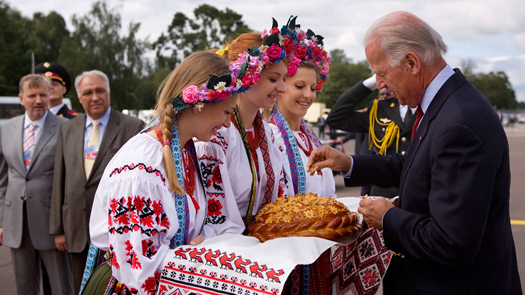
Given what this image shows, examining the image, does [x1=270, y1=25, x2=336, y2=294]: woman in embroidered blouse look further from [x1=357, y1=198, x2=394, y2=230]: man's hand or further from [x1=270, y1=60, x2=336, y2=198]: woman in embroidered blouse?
[x1=357, y1=198, x2=394, y2=230]: man's hand

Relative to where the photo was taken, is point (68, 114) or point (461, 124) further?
point (68, 114)

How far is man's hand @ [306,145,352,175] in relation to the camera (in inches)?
117

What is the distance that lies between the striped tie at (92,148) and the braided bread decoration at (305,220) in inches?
86.5

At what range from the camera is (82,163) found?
14.0ft

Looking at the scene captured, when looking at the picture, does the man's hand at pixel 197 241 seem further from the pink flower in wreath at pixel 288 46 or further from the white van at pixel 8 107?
the white van at pixel 8 107

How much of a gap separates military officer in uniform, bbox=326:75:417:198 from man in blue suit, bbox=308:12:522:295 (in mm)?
2752

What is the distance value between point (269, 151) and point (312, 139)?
2.46ft

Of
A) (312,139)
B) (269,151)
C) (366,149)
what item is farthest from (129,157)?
(366,149)

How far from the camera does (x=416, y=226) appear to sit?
6.79 ft

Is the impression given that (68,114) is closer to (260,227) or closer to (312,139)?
(312,139)

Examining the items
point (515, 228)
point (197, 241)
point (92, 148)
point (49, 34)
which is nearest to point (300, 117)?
point (197, 241)

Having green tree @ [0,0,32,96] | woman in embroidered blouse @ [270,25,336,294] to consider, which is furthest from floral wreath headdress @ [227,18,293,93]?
green tree @ [0,0,32,96]

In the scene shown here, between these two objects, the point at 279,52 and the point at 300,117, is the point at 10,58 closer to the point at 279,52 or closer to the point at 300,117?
the point at 300,117

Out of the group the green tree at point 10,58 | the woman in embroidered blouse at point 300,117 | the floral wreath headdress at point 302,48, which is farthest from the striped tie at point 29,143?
the green tree at point 10,58
